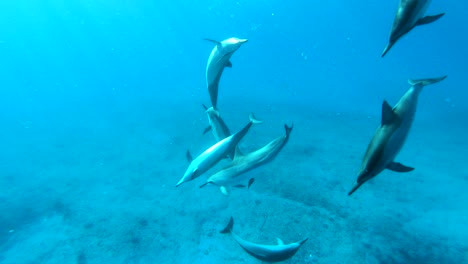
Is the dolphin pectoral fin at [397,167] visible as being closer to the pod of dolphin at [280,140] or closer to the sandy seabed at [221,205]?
the pod of dolphin at [280,140]

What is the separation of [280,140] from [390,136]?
5.21 ft

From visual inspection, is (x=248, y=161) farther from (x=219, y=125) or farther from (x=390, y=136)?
(x=390, y=136)

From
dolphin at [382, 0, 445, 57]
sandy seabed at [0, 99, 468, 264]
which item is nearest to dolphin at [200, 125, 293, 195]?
sandy seabed at [0, 99, 468, 264]

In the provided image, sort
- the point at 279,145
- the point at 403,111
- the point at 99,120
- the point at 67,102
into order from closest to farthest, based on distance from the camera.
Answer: the point at 403,111, the point at 279,145, the point at 99,120, the point at 67,102

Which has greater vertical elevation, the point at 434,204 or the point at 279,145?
the point at 279,145

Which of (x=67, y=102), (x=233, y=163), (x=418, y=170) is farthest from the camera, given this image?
(x=67, y=102)

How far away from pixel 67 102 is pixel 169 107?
50.6 feet

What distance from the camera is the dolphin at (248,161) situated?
3610 mm

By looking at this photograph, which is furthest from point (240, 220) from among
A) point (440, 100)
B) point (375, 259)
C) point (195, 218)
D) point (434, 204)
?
point (440, 100)

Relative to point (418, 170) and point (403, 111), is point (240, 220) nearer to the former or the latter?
point (403, 111)

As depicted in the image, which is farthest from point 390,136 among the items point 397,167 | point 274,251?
point 274,251

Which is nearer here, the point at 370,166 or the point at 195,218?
the point at 370,166

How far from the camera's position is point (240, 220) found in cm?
912

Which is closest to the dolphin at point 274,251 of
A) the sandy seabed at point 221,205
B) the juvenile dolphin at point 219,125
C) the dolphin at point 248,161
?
the sandy seabed at point 221,205
